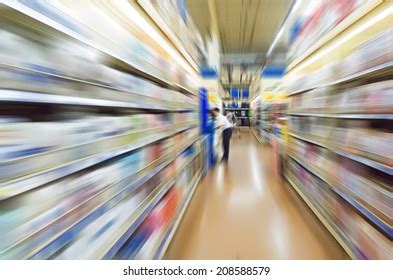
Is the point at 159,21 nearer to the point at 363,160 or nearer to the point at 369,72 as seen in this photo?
the point at 369,72

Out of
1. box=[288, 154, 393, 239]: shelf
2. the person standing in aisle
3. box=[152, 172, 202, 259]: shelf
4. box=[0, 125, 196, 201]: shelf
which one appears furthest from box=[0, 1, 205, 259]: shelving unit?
the person standing in aisle

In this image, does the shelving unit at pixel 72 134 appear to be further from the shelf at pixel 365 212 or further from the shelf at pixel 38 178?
the shelf at pixel 365 212

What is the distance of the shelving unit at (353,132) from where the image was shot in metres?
1.50

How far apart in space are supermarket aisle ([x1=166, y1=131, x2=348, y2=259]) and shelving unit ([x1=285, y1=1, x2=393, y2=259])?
17 cm

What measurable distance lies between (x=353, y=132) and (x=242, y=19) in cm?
522

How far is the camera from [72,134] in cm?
92

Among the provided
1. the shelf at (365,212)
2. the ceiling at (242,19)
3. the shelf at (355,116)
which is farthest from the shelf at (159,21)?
the ceiling at (242,19)

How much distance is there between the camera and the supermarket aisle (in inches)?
77.8

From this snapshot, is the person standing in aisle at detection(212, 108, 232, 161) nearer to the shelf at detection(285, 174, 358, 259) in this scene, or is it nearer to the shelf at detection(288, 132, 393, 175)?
the shelf at detection(285, 174, 358, 259)

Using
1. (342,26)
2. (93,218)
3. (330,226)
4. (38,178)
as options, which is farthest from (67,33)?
(330,226)

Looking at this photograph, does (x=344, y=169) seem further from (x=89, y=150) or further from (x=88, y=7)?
(x=88, y=7)

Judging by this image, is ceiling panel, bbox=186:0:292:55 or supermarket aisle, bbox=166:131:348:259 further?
ceiling panel, bbox=186:0:292:55

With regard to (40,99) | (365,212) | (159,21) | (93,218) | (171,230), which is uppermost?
(159,21)

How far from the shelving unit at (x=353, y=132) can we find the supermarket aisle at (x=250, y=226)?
17 centimetres
